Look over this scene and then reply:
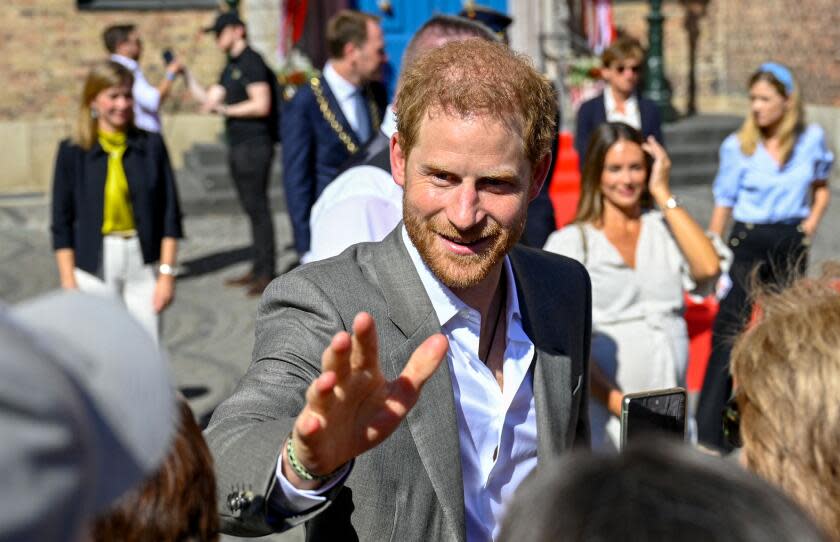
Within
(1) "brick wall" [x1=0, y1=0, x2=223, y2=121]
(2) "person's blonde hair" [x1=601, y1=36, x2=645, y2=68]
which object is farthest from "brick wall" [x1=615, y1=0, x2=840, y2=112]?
(2) "person's blonde hair" [x1=601, y1=36, x2=645, y2=68]

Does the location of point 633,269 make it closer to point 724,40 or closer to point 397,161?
point 397,161

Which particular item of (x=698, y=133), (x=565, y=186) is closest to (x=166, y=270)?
(x=565, y=186)

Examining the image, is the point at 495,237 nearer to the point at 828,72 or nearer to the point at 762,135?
the point at 762,135

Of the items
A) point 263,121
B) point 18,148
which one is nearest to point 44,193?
point 18,148

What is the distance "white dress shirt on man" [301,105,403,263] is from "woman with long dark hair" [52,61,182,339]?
2.83 m

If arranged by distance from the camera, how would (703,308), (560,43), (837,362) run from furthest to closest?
(560,43)
(703,308)
(837,362)

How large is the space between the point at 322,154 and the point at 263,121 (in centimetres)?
363

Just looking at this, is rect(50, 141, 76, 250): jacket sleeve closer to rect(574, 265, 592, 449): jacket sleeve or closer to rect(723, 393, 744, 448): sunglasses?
rect(574, 265, 592, 449): jacket sleeve

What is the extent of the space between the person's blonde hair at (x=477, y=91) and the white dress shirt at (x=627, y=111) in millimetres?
5853

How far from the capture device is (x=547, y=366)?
2.74 metres

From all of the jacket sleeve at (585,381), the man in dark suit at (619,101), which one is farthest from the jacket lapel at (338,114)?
the jacket sleeve at (585,381)

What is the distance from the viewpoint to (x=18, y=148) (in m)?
15.1

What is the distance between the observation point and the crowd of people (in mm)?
1102

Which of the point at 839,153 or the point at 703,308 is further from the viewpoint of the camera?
the point at 839,153
